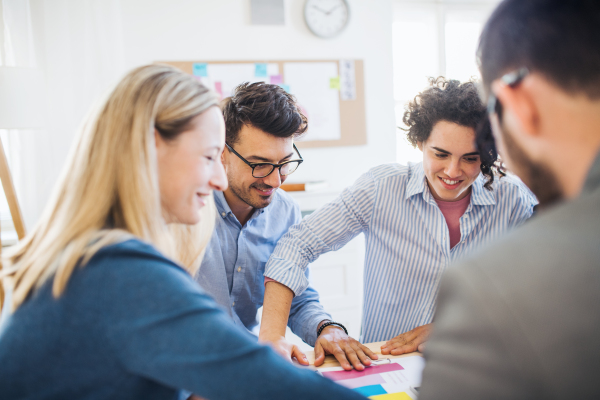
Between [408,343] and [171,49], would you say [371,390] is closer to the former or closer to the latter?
[408,343]

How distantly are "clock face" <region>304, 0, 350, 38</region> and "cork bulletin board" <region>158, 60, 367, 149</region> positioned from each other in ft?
0.71

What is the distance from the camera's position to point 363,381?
97 cm

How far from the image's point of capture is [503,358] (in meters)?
0.41

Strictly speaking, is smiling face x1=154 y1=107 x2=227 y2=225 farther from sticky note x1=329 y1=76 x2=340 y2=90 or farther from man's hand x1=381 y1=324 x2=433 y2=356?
sticky note x1=329 y1=76 x2=340 y2=90

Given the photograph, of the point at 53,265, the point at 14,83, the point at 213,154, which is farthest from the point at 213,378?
the point at 14,83

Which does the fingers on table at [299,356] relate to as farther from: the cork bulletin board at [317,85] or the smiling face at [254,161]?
the cork bulletin board at [317,85]

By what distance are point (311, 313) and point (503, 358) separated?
106 centimetres

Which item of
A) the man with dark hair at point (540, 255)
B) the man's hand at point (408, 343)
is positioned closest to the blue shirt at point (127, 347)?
the man with dark hair at point (540, 255)

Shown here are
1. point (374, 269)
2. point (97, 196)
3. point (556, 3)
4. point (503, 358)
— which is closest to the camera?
point (503, 358)

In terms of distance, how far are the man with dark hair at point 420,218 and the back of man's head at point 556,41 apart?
84 centimetres

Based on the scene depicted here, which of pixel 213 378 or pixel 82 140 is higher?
pixel 82 140

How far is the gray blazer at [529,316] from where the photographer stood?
1.29ft

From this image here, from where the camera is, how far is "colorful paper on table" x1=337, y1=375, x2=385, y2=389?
0.95 metres

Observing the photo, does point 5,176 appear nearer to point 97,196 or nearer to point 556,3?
point 97,196
